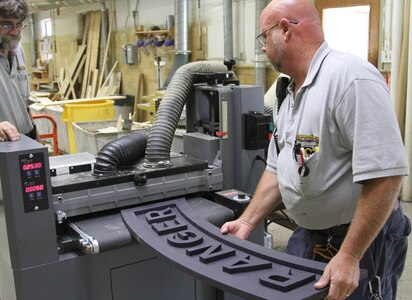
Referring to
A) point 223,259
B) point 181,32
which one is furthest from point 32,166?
point 181,32

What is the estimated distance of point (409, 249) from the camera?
3129 mm

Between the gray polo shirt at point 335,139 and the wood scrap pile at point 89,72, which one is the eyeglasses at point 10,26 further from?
the wood scrap pile at point 89,72

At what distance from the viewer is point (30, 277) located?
1.54m

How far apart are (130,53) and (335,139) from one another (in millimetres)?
6568

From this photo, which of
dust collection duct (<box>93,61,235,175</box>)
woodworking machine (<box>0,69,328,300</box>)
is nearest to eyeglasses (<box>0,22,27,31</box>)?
woodworking machine (<box>0,69,328,300</box>)

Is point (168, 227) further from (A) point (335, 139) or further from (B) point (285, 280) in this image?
(A) point (335, 139)

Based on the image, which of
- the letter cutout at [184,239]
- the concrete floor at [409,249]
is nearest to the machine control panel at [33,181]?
the letter cutout at [184,239]

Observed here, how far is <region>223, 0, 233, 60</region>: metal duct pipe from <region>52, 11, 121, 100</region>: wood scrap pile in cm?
318

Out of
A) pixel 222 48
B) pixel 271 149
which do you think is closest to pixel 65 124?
pixel 222 48

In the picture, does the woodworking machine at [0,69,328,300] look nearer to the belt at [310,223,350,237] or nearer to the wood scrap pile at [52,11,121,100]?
the belt at [310,223,350,237]

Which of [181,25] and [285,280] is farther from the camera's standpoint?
[181,25]

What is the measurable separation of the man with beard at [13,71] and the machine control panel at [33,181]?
0.57 m

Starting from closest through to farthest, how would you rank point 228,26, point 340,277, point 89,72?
1. point 340,277
2. point 228,26
3. point 89,72

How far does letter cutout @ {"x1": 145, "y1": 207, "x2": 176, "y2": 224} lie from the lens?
163 centimetres
